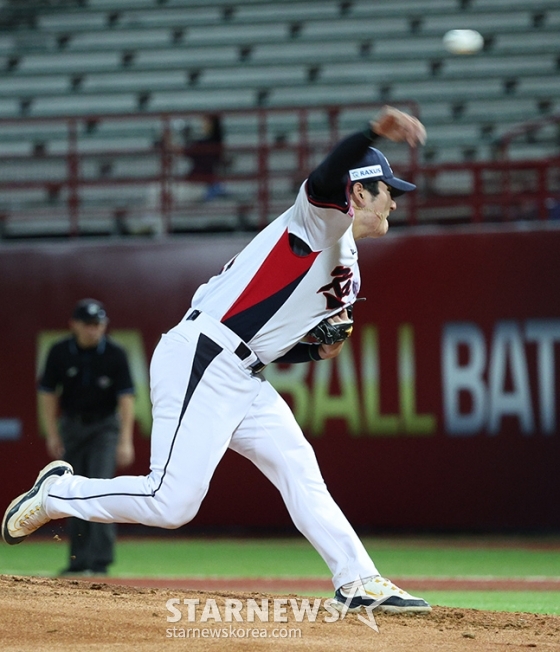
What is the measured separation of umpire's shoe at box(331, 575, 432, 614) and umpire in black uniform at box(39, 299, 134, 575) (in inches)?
174

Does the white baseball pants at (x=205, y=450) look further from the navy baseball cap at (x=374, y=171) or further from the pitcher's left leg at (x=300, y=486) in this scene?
the navy baseball cap at (x=374, y=171)

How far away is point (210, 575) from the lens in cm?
917

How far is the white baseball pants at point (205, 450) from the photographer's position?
196 inches

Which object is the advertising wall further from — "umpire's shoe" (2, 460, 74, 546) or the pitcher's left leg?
the pitcher's left leg

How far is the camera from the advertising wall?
1189 cm

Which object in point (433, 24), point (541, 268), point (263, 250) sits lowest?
point (541, 268)

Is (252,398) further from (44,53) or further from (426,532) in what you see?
(44,53)

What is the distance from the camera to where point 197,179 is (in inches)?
509

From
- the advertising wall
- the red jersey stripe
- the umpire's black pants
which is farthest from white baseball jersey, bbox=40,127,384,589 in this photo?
the advertising wall

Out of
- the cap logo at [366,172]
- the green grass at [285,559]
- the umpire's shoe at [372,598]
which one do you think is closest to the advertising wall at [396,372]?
the green grass at [285,559]

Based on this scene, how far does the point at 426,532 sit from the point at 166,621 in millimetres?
7957

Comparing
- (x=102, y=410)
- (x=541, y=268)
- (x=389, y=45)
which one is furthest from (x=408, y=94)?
(x=102, y=410)

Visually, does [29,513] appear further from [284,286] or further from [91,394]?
[91,394]

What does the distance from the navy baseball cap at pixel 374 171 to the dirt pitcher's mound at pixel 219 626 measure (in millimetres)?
1913
